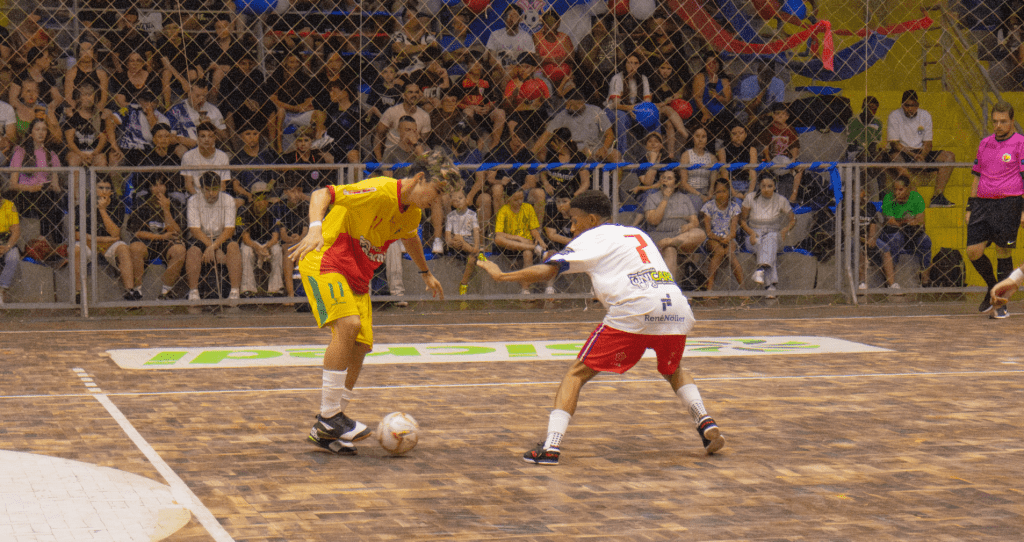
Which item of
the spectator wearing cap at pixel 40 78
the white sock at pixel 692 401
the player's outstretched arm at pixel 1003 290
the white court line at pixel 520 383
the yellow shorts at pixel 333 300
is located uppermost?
the spectator wearing cap at pixel 40 78

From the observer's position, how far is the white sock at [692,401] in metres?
5.41

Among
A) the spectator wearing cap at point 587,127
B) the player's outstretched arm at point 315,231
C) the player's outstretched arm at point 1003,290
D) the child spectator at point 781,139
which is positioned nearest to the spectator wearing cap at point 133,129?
the spectator wearing cap at point 587,127

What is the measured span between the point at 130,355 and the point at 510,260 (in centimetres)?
423

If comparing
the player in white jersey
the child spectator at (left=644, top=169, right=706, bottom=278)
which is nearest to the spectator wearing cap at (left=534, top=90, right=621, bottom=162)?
the child spectator at (left=644, top=169, right=706, bottom=278)

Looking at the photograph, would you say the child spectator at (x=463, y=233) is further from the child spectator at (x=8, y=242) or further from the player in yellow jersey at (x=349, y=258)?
the player in yellow jersey at (x=349, y=258)

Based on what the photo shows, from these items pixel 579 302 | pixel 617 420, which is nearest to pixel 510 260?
pixel 579 302

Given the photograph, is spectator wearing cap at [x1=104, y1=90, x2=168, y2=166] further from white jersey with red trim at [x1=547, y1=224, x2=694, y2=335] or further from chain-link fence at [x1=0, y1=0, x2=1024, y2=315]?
white jersey with red trim at [x1=547, y1=224, x2=694, y2=335]

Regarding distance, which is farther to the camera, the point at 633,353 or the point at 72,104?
the point at 72,104

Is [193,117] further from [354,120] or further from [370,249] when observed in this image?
[370,249]

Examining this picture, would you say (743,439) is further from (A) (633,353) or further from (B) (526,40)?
(B) (526,40)

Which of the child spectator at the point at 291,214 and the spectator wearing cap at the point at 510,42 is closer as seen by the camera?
the child spectator at the point at 291,214

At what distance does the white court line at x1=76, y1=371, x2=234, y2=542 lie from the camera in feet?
13.3

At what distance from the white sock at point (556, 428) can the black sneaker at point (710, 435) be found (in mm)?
634

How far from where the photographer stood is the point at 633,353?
17.7 ft
